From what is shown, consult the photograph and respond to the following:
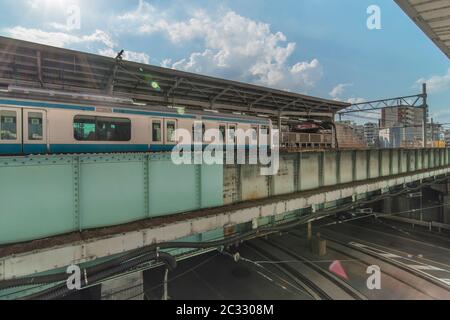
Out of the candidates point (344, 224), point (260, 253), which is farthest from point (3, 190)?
point (344, 224)

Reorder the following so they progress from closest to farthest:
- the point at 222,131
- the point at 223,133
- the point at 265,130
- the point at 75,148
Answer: the point at 75,148, the point at 222,131, the point at 223,133, the point at 265,130

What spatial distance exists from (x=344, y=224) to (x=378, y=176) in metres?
15.2

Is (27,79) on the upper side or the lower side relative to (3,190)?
upper

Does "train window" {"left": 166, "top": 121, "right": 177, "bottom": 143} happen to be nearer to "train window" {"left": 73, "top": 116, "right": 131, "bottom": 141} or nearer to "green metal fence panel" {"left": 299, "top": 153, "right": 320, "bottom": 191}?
"train window" {"left": 73, "top": 116, "right": 131, "bottom": 141}

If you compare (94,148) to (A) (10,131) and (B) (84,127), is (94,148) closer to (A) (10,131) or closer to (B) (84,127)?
(B) (84,127)

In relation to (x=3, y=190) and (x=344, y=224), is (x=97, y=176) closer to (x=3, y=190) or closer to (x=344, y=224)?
(x=3, y=190)

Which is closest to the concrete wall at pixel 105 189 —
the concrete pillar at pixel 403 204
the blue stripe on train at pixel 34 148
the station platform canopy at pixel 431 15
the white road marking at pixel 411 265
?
the blue stripe on train at pixel 34 148

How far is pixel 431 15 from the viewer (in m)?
11.2

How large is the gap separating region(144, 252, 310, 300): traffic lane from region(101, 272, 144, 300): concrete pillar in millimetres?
4892

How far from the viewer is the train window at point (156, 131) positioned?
39.2ft

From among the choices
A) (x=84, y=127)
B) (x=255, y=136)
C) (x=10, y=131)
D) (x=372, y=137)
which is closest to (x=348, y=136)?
(x=255, y=136)

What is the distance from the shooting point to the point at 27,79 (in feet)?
60.5

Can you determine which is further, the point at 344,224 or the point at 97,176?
the point at 344,224

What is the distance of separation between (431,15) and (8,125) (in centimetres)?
1830
